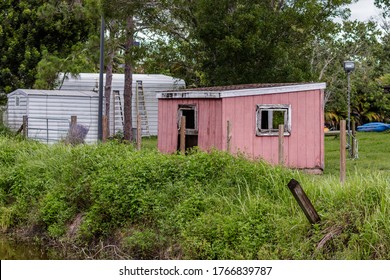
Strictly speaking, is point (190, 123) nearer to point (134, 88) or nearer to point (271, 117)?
point (271, 117)

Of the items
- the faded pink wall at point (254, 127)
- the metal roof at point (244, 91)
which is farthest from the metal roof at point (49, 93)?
the metal roof at point (244, 91)

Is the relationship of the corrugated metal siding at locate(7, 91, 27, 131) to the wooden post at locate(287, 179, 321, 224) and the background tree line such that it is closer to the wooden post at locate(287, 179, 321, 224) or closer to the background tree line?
the background tree line

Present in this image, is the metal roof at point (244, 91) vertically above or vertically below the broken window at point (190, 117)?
above

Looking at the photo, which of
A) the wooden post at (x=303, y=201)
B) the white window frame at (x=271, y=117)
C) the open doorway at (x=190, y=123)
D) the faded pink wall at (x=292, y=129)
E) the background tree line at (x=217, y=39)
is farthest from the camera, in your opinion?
the background tree line at (x=217, y=39)

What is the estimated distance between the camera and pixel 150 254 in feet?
44.0

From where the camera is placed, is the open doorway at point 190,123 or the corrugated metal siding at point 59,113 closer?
the open doorway at point 190,123

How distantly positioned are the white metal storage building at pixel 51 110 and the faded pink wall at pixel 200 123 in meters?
8.35

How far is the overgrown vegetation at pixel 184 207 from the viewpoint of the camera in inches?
444

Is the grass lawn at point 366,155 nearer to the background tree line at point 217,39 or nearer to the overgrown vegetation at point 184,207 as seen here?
the background tree line at point 217,39

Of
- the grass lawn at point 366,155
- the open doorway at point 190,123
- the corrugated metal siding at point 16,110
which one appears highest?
the corrugated metal siding at point 16,110

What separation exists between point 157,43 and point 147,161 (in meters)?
17.4

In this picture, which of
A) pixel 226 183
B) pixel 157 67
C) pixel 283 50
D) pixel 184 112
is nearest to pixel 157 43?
pixel 157 67

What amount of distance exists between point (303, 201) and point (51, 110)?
76.8 ft

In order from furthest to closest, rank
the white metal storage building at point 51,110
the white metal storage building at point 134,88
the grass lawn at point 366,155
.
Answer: the white metal storage building at point 134,88
the white metal storage building at point 51,110
the grass lawn at point 366,155
